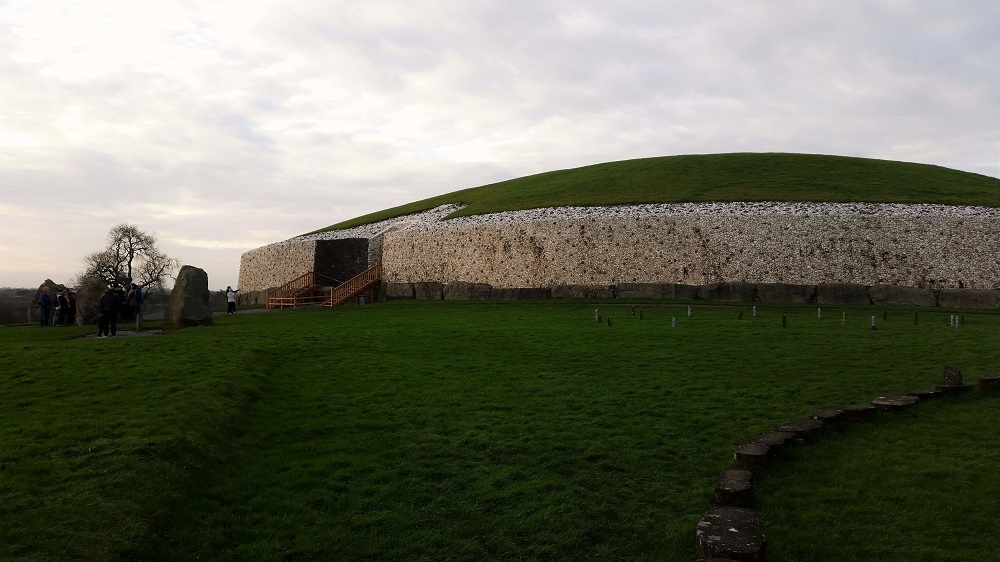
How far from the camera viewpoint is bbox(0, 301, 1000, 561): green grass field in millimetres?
6773

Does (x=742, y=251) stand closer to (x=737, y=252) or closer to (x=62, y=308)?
(x=737, y=252)

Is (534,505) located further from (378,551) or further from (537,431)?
(537,431)

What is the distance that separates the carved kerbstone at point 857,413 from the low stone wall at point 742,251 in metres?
21.1

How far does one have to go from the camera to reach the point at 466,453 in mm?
9250

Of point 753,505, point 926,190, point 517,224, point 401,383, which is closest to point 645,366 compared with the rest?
point 401,383

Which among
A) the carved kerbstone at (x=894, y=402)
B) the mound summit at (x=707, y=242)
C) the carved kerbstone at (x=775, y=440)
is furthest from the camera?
the mound summit at (x=707, y=242)

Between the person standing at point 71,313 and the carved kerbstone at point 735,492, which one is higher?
the person standing at point 71,313

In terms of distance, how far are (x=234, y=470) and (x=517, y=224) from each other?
1102 inches

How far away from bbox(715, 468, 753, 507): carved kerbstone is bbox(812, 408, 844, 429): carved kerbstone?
323cm

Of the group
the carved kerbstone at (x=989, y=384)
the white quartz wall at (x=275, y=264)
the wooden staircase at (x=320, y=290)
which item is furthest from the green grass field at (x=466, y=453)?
the white quartz wall at (x=275, y=264)

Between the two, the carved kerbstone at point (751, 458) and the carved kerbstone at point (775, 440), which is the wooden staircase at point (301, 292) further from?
the carved kerbstone at point (751, 458)

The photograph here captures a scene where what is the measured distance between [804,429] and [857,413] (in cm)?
159

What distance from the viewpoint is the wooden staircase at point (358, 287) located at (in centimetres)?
3578

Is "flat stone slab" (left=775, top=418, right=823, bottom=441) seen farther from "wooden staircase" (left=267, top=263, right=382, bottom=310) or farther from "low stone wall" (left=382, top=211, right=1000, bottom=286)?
"wooden staircase" (left=267, top=263, right=382, bottom=310)
